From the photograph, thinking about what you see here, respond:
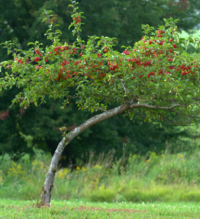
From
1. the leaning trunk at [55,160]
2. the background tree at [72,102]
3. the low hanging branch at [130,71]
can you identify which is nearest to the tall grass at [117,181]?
the background tree at [72,102]

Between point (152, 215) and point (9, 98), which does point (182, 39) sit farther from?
point (9, 98)

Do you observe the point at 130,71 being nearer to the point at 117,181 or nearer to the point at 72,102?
the point at 117,181

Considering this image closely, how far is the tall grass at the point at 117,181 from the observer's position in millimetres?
8633

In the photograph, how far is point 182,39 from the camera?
15.1 ft

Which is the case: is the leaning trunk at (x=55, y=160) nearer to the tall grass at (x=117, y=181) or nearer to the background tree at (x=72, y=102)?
the tall grass at (x=117, y=181)

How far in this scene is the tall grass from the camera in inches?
340

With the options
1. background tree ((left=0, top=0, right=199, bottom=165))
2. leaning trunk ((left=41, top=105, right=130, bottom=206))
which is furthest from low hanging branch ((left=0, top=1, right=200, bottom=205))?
background tree ((left=0, top=0, right=199, bottom=165))

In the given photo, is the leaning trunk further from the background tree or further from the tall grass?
the background tree

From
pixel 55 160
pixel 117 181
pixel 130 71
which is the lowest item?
pixel 117 181

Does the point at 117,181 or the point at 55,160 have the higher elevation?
the point at 55,160

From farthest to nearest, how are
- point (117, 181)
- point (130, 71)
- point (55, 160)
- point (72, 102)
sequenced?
1. point (72, 102)
2. point (117, 181)
3. point (55, 160)
4. point (130, 71)

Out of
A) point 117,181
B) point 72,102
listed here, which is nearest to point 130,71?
point 117,181

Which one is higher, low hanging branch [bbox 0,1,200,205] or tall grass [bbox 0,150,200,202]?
low hanging branch [bbox 0,1,200,205]

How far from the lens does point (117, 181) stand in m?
9.34
